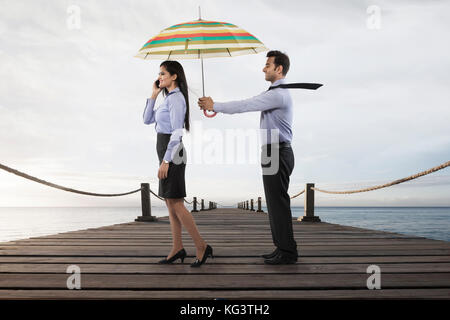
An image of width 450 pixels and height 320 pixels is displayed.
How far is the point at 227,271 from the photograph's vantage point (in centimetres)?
279

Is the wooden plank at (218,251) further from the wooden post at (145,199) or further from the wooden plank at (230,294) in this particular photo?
the wooden post at (145,199)

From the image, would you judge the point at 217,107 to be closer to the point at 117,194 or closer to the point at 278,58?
the point at 278,58

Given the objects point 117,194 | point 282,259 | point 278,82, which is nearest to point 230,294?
point 282,259

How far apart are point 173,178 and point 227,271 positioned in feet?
3.03

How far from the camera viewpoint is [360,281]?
8.27 feet

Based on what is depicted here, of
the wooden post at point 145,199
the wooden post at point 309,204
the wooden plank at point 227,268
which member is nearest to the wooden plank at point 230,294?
the wooden plank at point 227,268

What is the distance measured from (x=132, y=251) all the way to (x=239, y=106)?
2061mm

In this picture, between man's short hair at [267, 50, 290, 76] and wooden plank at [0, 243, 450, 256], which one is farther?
wooden plank at [0, 243, 450, 256]

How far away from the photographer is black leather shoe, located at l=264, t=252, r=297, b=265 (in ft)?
10.0

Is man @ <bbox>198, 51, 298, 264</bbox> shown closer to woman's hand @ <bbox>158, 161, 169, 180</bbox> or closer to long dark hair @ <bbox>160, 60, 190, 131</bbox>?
long dark hair @ <bbox>160, 60, 190, 131</bbox>

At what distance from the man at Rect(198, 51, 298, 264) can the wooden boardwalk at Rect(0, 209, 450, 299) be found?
0.26 metres

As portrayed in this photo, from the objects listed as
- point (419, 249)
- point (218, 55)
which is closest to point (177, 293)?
point (218, 55)

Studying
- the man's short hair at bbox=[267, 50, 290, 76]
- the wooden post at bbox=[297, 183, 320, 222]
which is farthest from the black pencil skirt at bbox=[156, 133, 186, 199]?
the wooden post at bbox=[297, 183, 320, 222]
